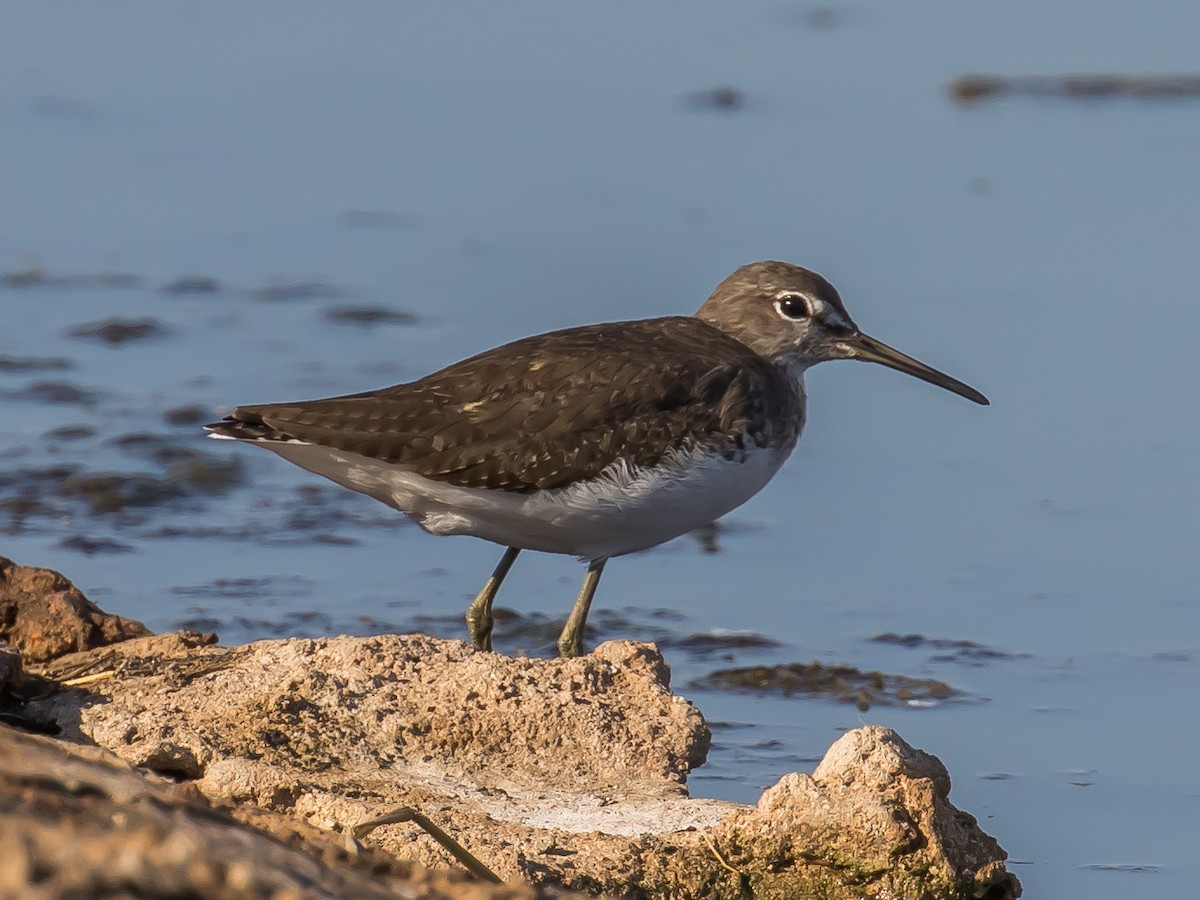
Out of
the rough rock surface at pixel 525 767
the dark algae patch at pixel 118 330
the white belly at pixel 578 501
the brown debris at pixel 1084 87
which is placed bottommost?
the rough rock surface at pixel 525 767

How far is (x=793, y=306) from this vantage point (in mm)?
7996

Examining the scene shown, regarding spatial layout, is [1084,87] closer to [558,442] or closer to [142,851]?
[558,442]

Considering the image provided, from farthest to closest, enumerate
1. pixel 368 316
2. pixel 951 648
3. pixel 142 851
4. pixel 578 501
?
1. pixel 368 316
2. pixel 951 648
3. pixel 578 501
4. pixel 142 851

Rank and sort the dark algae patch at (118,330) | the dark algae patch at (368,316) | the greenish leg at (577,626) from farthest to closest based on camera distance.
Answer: the dark algae patch at (368,316), the dark algae patch at (118,330), the greenish leg at (577,626)

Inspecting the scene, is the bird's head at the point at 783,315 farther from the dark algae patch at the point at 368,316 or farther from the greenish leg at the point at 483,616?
the dark algae patch at the point at 368,316

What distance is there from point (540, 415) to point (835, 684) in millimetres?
1718

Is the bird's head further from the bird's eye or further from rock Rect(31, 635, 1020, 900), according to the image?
rock Rect(31, 635, 1020, 900)

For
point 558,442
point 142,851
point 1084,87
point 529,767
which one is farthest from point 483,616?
point 1084,87

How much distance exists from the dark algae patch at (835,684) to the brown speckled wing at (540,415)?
106cm

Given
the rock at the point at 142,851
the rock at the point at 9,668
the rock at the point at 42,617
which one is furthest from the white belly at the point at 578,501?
the rock at the point at 142,851

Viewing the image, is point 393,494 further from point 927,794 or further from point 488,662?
point 927,794

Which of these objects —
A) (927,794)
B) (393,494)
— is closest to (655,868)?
(927,794)

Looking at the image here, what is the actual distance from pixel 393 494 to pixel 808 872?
2.46 meters

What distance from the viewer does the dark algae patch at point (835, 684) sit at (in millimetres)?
7656
